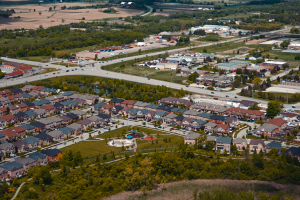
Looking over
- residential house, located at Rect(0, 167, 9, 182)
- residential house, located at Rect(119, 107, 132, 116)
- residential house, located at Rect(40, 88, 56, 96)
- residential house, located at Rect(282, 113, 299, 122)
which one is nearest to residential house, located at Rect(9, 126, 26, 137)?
residential house, located at Rect(0, 167, 9, 182)

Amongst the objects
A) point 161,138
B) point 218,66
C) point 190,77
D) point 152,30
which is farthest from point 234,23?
point 161,138

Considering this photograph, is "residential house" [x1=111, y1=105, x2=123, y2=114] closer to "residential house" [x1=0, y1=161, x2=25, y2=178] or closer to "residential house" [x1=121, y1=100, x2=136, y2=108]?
"residential house" [x1=121, y1=100, x2=136, y2=108]

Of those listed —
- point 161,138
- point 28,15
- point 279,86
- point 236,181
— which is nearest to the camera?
point 236,181

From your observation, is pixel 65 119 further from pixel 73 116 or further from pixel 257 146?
pixel 257 146

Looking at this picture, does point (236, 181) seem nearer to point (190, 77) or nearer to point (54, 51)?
point (190, 77)

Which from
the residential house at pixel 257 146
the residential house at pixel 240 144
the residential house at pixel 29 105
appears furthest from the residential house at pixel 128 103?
the residential house at pixel 257 146

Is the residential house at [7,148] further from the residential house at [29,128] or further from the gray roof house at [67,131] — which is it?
the gray roof house at [67,131]
